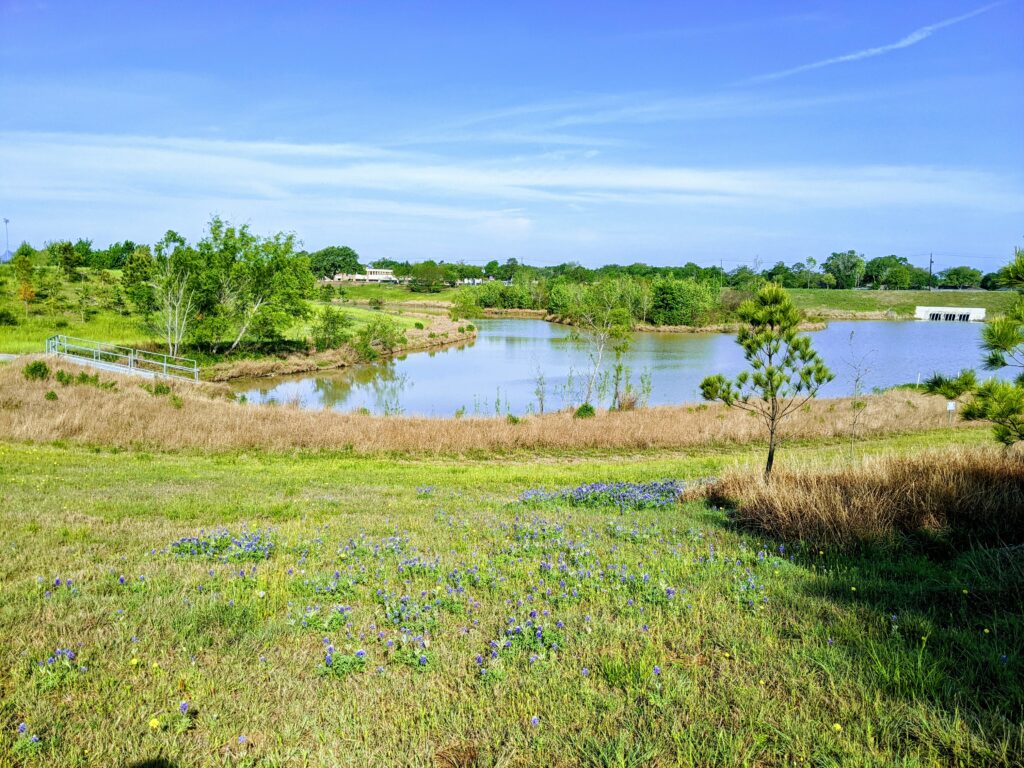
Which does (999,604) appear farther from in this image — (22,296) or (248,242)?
(22,296)

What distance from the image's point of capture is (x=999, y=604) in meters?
5.29

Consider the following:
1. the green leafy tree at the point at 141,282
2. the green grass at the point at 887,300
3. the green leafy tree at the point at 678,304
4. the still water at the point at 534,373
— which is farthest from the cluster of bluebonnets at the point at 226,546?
the green grass at the point at 887,300

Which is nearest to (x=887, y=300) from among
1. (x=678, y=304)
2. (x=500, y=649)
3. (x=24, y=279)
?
(x=678, y=304)

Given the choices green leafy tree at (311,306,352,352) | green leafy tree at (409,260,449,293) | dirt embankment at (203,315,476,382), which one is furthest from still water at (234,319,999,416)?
green leafy tree at (409,260,449,293)

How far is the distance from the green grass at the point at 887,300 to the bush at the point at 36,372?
13178 centimetres

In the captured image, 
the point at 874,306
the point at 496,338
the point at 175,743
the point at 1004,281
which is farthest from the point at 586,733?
the point at 874,306

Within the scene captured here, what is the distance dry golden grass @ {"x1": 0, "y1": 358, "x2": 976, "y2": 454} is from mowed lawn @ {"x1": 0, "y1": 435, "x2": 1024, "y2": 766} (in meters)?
15.7

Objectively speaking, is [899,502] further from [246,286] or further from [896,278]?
[896,278]

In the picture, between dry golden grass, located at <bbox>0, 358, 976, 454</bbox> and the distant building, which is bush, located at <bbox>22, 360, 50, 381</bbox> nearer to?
dry golden grass, located at <bbox>0, 358, 976, 454</bbox>

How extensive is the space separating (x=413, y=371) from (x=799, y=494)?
47913mm

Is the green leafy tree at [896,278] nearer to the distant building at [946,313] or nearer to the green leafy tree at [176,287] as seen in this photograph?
the distant building at [946,313]

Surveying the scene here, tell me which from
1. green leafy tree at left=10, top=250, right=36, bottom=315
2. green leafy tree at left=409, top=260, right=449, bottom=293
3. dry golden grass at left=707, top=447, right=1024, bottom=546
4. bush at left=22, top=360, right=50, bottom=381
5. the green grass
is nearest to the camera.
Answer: dry golden grass at left=707, top=447, right=1024, bottom=546

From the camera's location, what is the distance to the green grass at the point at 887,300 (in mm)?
139250

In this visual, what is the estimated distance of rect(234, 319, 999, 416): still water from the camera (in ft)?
133
